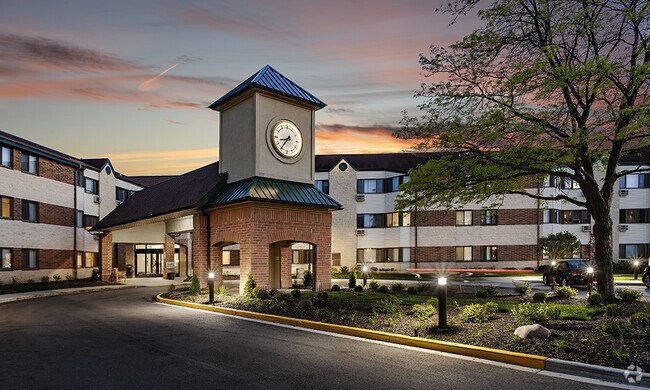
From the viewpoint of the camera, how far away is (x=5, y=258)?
29656 mm

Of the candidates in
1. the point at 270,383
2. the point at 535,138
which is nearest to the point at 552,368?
the point at 270,383

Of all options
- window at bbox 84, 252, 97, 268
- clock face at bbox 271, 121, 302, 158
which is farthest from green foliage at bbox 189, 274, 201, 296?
window at bbox 84, 252, 97, 268

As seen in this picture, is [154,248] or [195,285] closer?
[195,285]

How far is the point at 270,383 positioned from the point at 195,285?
44.4 feet

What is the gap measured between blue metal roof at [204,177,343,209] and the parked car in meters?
12.6

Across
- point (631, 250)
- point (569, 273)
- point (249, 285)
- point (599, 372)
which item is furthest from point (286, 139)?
point (631, 250)

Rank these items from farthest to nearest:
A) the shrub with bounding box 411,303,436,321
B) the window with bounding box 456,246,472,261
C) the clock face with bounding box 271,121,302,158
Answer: the window with bounding box 456,246,472,261
the clock face with bounding box 271,121,302,158
the shrub with bounding box 411,303,436,321

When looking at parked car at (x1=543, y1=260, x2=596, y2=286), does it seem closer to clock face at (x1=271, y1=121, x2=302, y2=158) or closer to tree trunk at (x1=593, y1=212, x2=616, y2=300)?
tree trunk at (x1=593, y1=212, x2=616, y2=300)

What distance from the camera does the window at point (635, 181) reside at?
4447 cm

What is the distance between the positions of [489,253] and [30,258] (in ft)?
123

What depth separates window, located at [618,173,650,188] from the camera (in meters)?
44.5

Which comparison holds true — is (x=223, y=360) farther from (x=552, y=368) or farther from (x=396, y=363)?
(x=552, y=368)

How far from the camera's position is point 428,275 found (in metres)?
39.1

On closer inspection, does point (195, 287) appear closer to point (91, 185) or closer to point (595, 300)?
point (595, 300)
